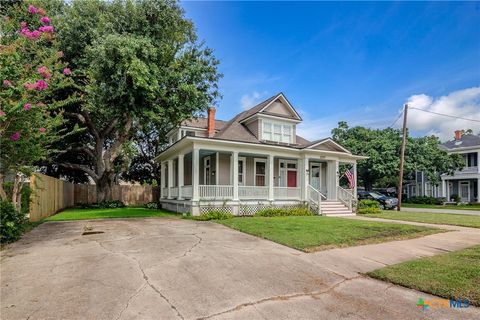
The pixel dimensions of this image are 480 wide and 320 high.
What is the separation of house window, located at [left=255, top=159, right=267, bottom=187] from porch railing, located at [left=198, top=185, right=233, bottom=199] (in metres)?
3.47

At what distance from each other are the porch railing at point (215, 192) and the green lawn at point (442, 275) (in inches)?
407

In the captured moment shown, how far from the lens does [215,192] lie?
601 inches

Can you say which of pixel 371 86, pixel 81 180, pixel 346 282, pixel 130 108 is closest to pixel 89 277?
pixel 346 282

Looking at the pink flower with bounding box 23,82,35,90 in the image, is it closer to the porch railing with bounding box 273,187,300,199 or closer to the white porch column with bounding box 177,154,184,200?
the white porch column with bounding box 177,154,184,200

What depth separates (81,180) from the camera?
28.2 meters

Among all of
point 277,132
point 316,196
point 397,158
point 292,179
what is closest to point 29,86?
point 277,132

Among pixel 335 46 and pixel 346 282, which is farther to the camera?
pixel 335 46

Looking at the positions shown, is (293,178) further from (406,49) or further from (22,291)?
(22,291)

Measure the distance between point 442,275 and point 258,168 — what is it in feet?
45.6

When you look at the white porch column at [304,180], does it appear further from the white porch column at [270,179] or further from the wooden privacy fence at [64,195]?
the wooden privacy fence at [64,195]

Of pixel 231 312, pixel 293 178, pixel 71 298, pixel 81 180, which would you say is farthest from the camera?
pixel 81 180

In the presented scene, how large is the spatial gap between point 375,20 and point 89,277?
16296mm

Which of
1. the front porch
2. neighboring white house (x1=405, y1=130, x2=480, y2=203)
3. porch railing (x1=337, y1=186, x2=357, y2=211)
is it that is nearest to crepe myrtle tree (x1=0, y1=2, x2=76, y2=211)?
the front porch

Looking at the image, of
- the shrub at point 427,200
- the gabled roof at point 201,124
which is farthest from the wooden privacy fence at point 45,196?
the shrub at point 427,200
